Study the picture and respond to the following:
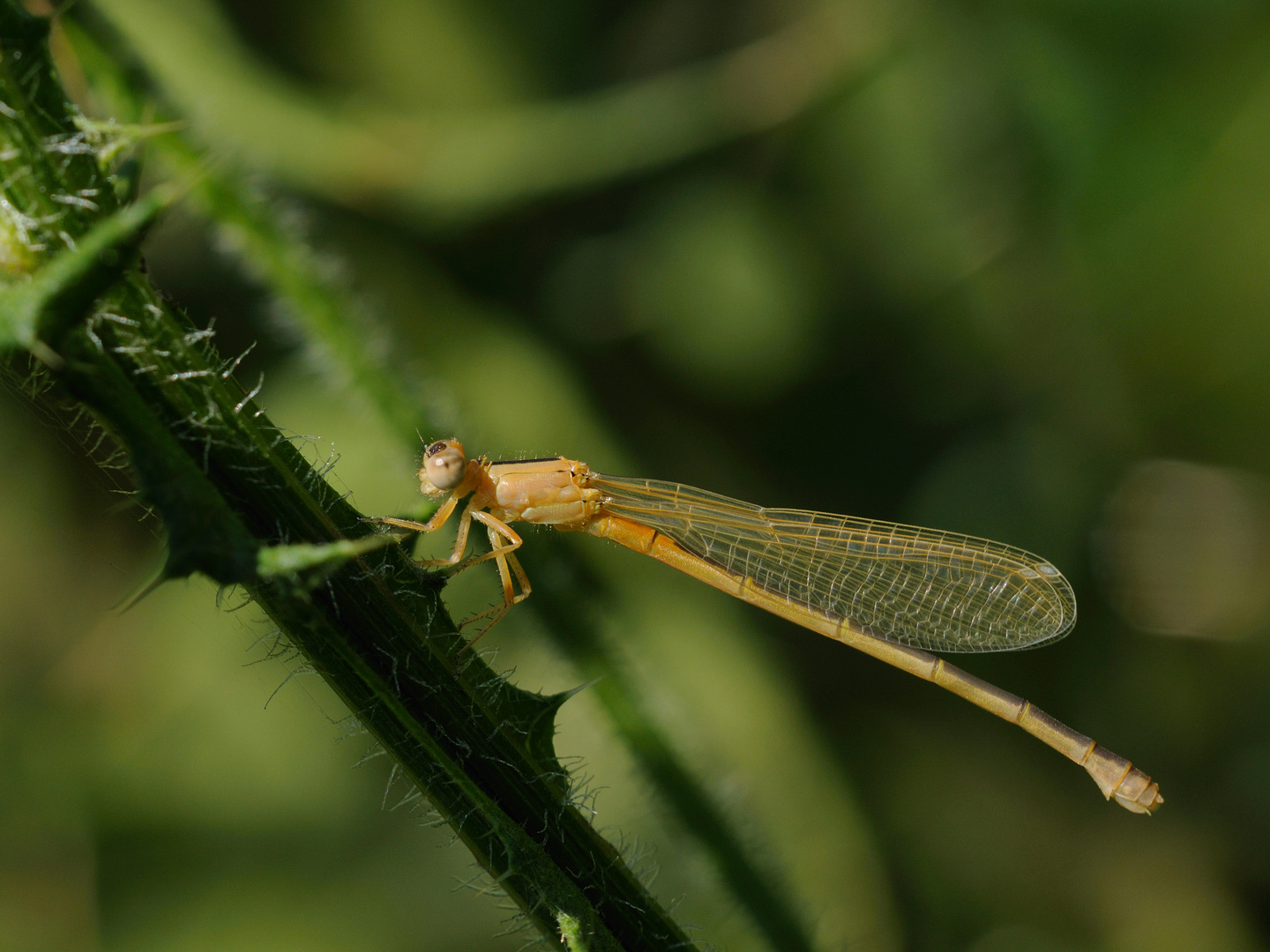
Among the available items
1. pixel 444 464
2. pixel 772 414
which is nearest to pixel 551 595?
pixel 444 464

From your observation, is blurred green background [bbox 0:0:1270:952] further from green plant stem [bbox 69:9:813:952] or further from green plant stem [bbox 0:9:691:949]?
green plant stem [bbox 0:9:691:949]

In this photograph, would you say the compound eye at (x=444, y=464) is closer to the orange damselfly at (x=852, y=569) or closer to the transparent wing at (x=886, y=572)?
the orange damselfly at (x=852, y=569)

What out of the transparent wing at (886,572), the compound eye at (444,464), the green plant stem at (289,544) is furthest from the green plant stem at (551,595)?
the transparent wing at (886,572)

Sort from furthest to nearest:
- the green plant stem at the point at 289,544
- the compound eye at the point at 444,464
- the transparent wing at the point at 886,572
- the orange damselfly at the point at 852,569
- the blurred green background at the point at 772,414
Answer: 1. the transparent wing at the point at 886,572
2. the blurred green background at the point at 772,414
3. the orange damselfly at the point at 852,569
4. the compound eye at the point at 444,464
5. the green plant stem at the point at 289,544

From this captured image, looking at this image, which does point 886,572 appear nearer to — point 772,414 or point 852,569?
point 852,569

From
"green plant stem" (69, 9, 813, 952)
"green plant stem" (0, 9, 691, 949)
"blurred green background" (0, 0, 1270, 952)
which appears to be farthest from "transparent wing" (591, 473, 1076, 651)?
"green plant stem" (0, 9, 691, 949)

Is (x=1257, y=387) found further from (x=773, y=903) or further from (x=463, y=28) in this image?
(x=463, y=28)

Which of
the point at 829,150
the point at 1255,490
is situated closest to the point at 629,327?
the point at 829,150
